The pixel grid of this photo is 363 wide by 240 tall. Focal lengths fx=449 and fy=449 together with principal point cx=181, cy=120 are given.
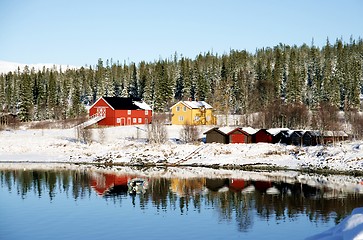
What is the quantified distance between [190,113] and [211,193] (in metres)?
44.5

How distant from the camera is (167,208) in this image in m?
35.4

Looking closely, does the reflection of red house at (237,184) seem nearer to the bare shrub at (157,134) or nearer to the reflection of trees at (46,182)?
the reflection of trees at (46,182)

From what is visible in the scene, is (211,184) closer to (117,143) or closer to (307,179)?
(307,179)

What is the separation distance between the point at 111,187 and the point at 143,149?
→ 68.1ft

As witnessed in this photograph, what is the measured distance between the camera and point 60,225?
29.8 m

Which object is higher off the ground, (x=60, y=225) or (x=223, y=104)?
(x=223, y=104)

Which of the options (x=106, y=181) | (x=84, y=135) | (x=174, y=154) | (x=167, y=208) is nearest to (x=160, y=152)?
(x=174, y=154)

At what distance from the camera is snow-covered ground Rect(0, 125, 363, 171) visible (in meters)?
56.8

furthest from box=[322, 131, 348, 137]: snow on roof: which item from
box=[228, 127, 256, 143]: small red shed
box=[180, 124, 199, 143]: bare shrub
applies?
box=[180, 124, 199, 143]: bare shrub

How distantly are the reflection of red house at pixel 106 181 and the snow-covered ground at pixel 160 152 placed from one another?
36.7ft

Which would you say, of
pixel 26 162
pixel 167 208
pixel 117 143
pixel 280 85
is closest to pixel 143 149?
pixel 117 143

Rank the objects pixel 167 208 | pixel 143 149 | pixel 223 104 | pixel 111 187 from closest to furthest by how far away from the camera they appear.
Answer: pixel 167 208 < pixel 111 187 < pixel 143 149 < pixel 223 104

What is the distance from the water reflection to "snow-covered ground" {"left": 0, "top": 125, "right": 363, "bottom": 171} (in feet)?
27.9

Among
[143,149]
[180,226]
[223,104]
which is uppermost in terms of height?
[223,104]
